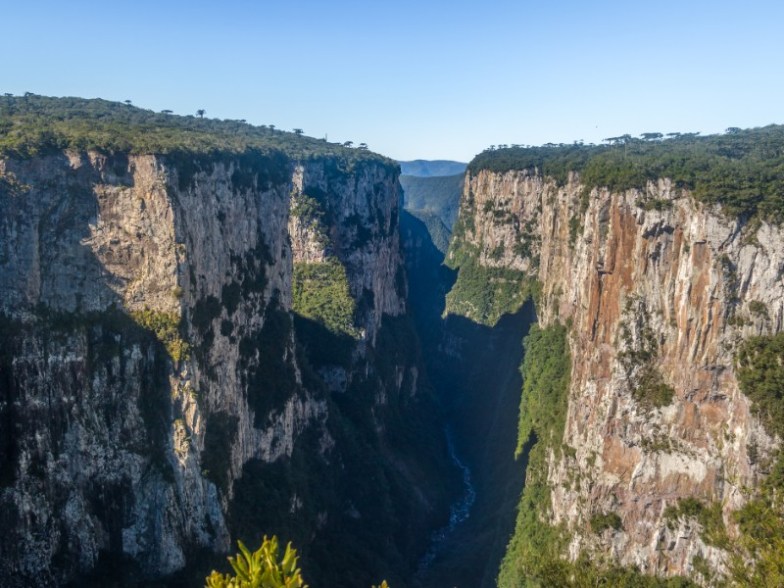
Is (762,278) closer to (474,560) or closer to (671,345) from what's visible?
(671,345)

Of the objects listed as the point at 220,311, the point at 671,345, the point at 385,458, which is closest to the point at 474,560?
the point at 385,458

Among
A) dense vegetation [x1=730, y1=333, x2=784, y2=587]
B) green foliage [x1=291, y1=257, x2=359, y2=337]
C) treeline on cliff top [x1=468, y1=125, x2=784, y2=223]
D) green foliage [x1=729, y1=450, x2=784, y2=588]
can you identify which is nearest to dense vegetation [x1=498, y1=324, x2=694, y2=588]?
green foliage [x1=729, y1=450, x2=784, y2=588]

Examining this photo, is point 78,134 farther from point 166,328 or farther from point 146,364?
point 146,364

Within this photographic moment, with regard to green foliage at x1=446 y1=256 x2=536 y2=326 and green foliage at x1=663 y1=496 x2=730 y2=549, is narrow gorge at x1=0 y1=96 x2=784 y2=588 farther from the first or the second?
green foliage at x1=446 y1=256 x2=536 y2=326

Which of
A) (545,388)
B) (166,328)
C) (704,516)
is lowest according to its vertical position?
(704,516)

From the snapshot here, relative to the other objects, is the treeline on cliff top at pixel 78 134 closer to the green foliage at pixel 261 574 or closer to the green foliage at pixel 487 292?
the green foliage at pixel 261 574

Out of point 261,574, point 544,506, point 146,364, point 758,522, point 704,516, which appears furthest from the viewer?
point 544,506

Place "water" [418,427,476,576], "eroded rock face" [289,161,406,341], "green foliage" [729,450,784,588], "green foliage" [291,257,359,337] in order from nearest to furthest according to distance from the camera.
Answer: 1. "green foliage" [729,450,784,588]
2. "water" [418,427,476,576]
3. "green foliage" [291,257,359,337]
4. "eroded rock face" [289,161,406,341]

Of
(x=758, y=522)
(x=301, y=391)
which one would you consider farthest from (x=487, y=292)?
(x=758, y=522)
